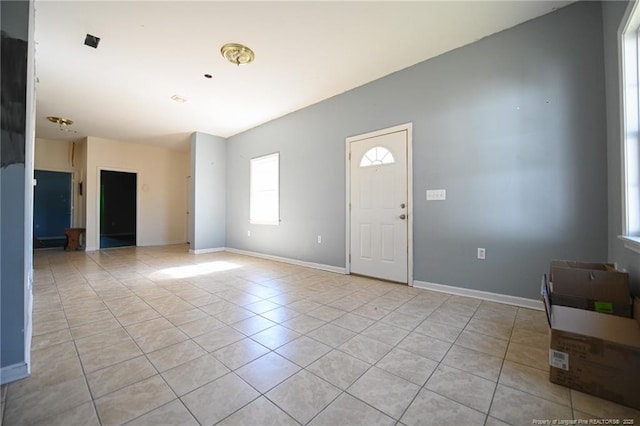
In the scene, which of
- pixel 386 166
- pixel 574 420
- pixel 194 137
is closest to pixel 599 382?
pixel 574 420

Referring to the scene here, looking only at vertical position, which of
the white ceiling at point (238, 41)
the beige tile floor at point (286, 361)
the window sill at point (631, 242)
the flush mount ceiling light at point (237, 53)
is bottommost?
the beige tile floor at point (286, 361)

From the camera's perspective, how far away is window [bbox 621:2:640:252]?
1.74 m

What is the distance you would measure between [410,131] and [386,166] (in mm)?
524

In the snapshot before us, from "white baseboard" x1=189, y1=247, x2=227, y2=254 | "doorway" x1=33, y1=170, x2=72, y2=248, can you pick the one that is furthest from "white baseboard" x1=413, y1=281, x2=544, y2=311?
"doorway" x1=33, y1=170, x2=72, y2=248

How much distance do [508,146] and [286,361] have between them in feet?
9.30

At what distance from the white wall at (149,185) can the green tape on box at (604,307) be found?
8571mm

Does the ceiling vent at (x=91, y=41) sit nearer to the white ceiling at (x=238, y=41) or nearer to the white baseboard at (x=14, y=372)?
the white ceiling at (x=238, y=41)

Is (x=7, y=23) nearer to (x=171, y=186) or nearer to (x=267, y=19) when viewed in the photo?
(x=267, y=19)

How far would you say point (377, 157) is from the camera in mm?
3543

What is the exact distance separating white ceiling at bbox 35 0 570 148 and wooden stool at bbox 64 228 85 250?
2.99 meters

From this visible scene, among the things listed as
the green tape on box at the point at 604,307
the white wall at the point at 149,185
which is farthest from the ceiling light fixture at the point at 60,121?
the green tape on box at the point at 604,307

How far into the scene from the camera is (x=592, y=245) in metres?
2.20

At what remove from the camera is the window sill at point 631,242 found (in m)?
1.56

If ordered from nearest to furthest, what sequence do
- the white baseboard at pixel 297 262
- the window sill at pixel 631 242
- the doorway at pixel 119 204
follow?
the window sill at pixel 631 242 → the white baseboard at pixel 297 262 → the doorway at pixel 119 204
